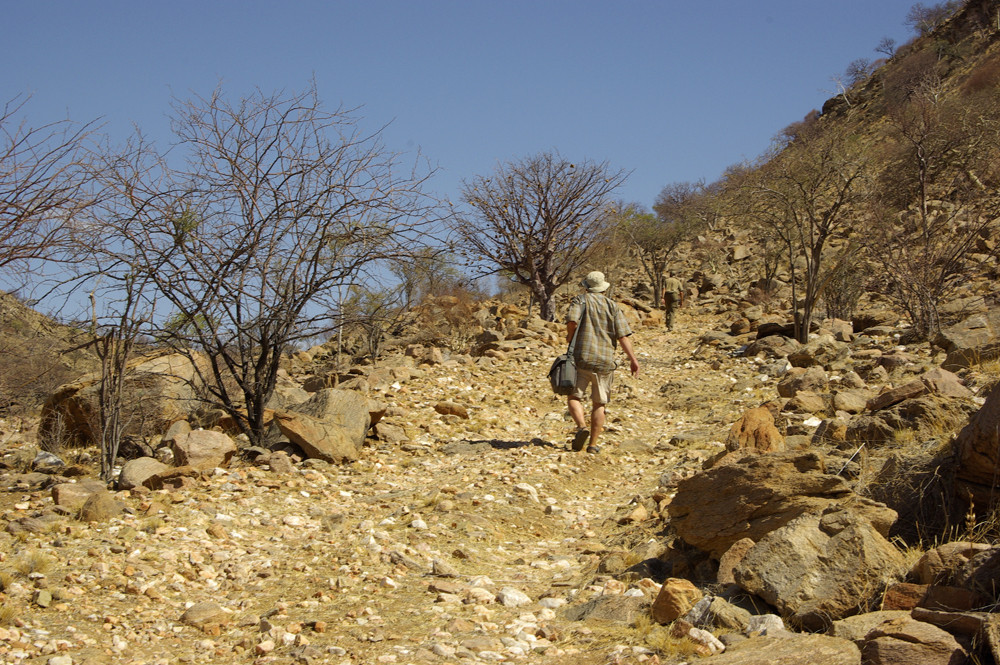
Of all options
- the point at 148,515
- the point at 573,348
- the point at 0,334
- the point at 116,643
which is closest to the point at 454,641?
the point at 116,643

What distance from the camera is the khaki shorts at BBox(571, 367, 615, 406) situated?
6757mm

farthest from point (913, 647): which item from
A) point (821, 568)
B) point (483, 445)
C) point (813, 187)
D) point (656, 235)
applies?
point (656, 235)

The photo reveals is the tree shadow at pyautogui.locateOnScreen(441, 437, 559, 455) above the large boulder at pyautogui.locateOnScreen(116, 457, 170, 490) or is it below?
above

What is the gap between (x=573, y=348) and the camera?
677 centimetres

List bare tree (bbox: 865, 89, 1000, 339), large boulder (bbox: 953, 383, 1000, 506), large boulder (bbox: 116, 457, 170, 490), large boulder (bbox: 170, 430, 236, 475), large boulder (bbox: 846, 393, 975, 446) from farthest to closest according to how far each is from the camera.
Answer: bare tree (bbox: 865, 89, 1000, 339)
large boulder (bbox: 170, 430, 236, 475)
large boulder (bbox: 116, 457, 170, 490)
large boulder (bbox: 846, 393, 975, 446)
large boulder (bbox: 953, 383, 1000, 506)

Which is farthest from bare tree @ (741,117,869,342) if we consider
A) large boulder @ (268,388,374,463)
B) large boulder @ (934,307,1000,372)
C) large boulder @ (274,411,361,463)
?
large boulder @ (274,411,361,463)

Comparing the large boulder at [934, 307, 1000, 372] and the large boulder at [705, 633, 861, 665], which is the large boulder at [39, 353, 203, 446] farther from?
the large boulder at [934, 307, 1000, 372]

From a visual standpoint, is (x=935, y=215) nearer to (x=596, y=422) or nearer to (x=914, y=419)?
(x=596, y=422)

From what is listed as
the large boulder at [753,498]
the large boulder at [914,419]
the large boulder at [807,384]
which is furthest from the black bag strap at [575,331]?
the large boulder at [753,498]

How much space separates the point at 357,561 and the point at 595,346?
315 cm

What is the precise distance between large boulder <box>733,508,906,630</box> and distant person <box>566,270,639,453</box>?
342 cm

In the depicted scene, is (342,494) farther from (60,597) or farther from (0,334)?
(0,334)

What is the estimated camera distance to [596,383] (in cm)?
676

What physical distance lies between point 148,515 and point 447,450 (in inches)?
118
